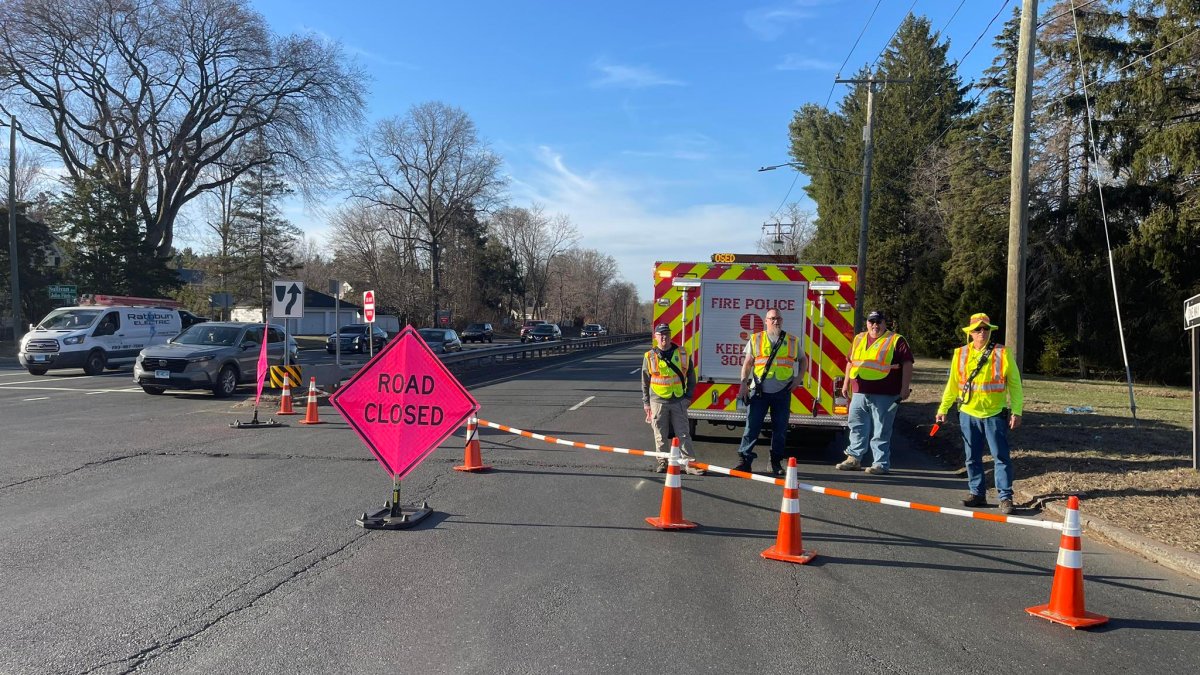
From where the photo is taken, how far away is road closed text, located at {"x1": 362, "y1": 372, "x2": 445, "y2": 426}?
6.65 metres

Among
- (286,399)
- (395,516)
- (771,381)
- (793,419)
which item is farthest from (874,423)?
(286,399)

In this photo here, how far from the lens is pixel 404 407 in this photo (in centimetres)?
666

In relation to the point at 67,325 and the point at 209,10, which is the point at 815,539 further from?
the point at 209,10

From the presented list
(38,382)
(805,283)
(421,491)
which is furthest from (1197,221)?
(38,382)

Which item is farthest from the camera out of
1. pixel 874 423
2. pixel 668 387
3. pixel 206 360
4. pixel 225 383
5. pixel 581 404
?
pixel 225 383

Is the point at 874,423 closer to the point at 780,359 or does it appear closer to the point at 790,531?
the point at 780,359

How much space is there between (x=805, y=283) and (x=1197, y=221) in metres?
16.4

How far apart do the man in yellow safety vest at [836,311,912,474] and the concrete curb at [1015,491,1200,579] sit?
2008mm

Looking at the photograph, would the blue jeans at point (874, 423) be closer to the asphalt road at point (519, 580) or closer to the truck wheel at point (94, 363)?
the asphalt road at point (519, 580)

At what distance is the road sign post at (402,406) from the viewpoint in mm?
6633

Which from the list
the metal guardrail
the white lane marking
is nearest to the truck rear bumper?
the white lane marking

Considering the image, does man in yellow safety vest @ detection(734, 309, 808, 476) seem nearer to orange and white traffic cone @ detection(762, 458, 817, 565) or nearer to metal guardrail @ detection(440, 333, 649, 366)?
orange and white traffic cone @ detection(762, 458, 817, 565)

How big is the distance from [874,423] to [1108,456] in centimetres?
284

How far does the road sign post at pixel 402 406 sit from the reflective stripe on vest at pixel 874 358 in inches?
189
